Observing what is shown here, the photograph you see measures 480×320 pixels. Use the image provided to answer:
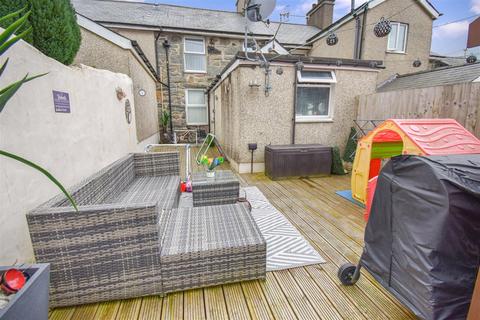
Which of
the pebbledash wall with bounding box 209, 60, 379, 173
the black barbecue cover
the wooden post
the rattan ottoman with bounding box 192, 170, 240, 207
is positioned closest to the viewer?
the wooden post

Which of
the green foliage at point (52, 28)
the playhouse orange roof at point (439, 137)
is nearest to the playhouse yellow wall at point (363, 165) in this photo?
→ the playhouse orange roof at point (439, 137)

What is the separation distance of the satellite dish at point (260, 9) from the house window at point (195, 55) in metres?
7.55

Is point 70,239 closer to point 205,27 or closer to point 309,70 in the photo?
point 309,70

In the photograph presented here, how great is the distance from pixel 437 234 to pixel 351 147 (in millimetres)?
5129

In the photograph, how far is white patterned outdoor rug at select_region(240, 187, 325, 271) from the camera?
2.30 meters

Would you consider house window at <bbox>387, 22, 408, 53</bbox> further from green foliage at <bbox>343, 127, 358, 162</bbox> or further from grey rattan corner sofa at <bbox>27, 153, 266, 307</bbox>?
grey rattan corner sofa at <bbox>27, 153, 266, 307</bbox>

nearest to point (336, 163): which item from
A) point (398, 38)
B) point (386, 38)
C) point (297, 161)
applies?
point (297, 161)

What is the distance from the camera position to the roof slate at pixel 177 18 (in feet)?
32.8

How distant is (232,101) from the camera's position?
597 centimetres

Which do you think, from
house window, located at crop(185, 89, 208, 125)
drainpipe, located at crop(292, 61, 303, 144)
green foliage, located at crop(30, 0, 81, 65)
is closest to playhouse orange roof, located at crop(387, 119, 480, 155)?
drainpipe, located at crop(292, 61, 303, 144)

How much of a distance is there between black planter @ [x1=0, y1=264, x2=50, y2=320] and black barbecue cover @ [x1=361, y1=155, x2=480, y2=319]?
218 centimetres

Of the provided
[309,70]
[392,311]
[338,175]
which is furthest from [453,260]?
[309,70]

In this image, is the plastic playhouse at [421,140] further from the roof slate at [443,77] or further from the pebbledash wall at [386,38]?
the pebbledash wall at [386,38]

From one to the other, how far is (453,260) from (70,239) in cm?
243
